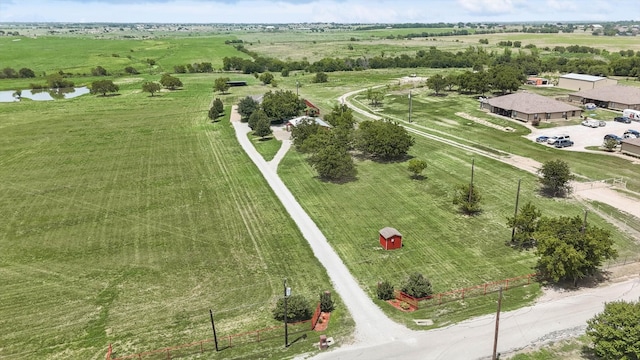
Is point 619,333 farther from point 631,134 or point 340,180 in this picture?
point 631,134

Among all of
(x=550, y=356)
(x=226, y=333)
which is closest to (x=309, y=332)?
(x=226, y=333)

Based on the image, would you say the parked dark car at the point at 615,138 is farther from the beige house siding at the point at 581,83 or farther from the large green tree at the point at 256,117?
the large green tree at the point at 256,117

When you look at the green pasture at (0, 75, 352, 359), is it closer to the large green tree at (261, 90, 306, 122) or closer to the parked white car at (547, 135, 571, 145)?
the large green tree at (261, 90, 306, 122)

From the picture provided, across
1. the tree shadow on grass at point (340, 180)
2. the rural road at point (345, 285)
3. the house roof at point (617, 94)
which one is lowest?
the rural road at point (345, 285)

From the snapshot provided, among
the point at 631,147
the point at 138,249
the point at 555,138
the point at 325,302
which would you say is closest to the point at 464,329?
the point at 325,302

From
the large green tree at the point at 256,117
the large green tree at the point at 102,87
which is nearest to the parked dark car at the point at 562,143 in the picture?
A: the large green tree at the point at 256,117

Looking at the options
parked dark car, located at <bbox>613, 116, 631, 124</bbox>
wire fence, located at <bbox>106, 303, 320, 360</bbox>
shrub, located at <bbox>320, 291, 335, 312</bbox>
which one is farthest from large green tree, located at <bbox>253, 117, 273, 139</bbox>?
parked dark car, located at <bbox>613, 116, 631, 124</bbox>
